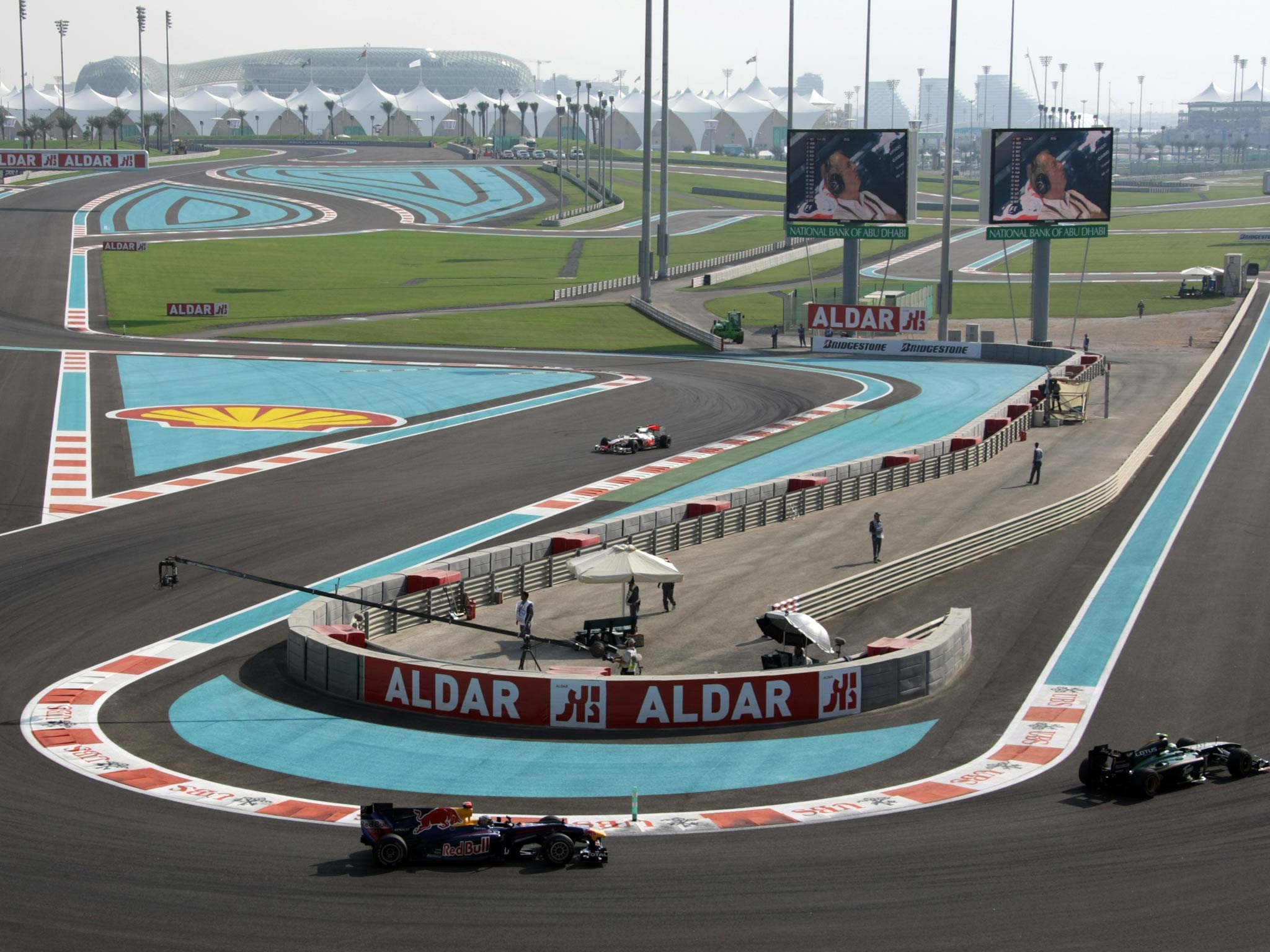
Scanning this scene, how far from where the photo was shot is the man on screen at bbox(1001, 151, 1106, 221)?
242 ft

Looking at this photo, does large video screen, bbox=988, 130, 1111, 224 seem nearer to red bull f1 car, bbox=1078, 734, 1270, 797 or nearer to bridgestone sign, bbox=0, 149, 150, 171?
red bull f1 car, bbox=1078, 734, 1270, 797

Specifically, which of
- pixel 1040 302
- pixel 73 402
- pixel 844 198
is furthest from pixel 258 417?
pixel 1040 302

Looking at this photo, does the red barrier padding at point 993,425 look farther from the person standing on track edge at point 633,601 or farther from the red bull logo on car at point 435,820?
the red bull logo on car at point 435,820

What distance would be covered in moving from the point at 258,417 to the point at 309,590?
34.3 metres

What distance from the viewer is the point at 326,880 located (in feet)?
57.5

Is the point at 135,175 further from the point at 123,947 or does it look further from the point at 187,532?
the point at 123,947

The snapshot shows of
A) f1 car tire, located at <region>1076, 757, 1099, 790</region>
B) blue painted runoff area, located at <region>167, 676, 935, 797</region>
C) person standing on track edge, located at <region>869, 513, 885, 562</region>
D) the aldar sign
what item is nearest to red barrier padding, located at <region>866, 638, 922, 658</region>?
blue painted runoff area, located at <region>167, 676, 935, 797</region>

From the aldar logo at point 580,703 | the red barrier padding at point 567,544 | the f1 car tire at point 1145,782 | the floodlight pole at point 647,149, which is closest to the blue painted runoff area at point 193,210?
the floodlight pole at point 647,149

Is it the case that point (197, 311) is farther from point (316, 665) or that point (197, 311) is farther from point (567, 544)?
point (316, 665)

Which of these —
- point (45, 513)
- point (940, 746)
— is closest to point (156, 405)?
point (45, 513)

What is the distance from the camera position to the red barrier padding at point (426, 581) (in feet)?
95.9

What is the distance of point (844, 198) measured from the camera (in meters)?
77.2

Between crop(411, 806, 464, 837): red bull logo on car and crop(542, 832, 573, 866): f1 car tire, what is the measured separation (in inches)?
45.2

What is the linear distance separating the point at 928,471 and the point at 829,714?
21.4 metres
